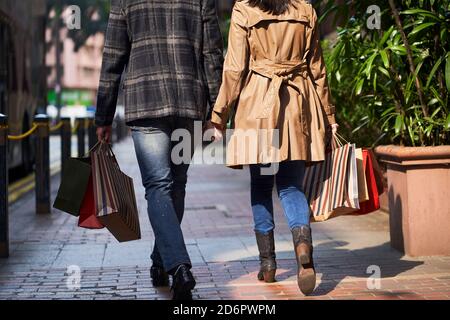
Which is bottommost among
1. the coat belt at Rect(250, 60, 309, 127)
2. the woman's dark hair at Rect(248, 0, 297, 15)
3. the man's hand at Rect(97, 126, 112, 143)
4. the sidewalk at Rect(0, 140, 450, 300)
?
the sidewalk at Rect(0, 140, 450, 300)

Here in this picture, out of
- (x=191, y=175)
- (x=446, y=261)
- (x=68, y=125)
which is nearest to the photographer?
(x=446, y=261)

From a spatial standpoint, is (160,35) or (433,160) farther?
(433,160)

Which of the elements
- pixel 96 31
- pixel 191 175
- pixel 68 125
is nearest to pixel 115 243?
pixel 68 125

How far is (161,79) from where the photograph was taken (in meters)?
4.59

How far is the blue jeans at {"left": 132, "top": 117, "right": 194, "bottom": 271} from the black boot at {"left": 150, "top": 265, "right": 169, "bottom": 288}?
1.46 ft

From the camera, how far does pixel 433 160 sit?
5816 mm

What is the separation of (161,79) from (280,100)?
67cm

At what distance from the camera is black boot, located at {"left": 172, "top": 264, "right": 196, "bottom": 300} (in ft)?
14.3

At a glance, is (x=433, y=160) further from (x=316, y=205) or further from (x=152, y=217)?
(x=152, y=217)

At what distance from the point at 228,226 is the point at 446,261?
8.92 feet

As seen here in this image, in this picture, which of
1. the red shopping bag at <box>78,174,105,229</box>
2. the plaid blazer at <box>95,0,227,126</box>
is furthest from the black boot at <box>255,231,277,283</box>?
the red shopping bag at <box>78,174,105,229</box>

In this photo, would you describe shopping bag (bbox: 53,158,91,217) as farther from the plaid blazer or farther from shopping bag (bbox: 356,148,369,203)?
shopping bag (bbox: 356,148,369,203)

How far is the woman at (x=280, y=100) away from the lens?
4.67 metres
